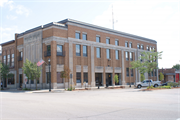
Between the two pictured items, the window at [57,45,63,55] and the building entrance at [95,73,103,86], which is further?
the building entrance at [95,73,103,86]

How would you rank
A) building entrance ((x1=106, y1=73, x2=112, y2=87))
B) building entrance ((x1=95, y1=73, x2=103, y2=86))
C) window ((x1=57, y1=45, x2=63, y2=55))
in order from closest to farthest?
window ((x1=57, y1=45, x2=63, y2=55)) → building entrance ((x1=95, y1=73, x2=103, y2=86)) → building entrance ((x1=106, y1=73, x2=112, y2=87))

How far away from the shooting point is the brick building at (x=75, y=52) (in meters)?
35.8

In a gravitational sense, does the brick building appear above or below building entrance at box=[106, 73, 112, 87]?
above

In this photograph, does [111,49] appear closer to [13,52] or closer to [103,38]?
[103,38]

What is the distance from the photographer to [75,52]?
38.4 m

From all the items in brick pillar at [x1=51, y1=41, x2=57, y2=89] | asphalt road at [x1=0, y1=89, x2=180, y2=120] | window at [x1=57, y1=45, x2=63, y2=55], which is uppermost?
window at [x1=57, y1=45, x2=63, y2=55]

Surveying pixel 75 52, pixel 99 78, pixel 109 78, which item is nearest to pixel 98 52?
pixel 99 78

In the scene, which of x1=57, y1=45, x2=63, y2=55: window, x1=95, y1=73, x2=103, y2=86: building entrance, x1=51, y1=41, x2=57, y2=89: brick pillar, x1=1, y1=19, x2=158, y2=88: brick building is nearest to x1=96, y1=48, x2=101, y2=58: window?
x1=1, y1=19, x2=158, y2=88: brick building

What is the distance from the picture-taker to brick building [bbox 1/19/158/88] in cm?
3584

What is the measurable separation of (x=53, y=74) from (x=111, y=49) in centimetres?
1709

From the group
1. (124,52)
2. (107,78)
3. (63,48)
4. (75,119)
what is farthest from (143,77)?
(75,119)

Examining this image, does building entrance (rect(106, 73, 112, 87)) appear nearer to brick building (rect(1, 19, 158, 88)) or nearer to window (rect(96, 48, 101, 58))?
brick building (rect(1, 19, 158, 88))

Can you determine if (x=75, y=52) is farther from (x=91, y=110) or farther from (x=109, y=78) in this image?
(x=91, y=110)

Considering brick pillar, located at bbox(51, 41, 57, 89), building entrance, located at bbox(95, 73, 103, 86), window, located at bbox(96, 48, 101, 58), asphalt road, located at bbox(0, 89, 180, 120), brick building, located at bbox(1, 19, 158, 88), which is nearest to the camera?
asphalt road, located at bbox(0, 89, 180, 120)
